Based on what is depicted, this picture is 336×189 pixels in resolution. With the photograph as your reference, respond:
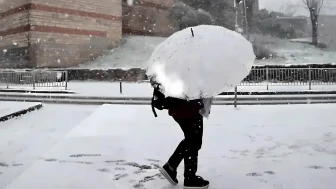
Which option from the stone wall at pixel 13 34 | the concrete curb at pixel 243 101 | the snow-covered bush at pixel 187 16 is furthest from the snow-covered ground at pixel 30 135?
the snow-covered bush at pixel 187 16

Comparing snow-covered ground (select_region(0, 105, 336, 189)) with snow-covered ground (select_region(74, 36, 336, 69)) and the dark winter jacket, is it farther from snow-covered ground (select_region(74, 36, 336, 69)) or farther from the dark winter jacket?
Answer: snow-covered ground (select_region(74, 36, 336, 69))

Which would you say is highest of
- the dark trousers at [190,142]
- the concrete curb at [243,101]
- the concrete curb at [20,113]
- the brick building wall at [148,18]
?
the brick building wall at [148,18]

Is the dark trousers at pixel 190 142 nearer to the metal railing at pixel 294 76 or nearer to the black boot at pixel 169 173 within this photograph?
the black boot at pixel 169 173

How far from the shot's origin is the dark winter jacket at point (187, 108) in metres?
3.32

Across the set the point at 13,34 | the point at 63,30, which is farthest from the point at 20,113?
the point at 13,34

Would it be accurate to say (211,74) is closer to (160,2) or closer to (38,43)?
(38,43)

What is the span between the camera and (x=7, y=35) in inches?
1029

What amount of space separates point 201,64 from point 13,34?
25.4 m

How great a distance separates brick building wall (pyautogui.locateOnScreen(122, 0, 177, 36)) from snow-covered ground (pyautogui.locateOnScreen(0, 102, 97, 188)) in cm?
2267

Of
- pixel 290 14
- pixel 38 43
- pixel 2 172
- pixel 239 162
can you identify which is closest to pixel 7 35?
pixel 38 43

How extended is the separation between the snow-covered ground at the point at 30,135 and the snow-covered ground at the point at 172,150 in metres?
0.02

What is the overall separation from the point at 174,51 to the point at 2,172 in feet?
10.3

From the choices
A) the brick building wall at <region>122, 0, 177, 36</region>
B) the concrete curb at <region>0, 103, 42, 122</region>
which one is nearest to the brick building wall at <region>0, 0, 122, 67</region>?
the brick building wall at <region>122, 0, 177, 36</region>

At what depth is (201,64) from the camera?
10.5 ft
